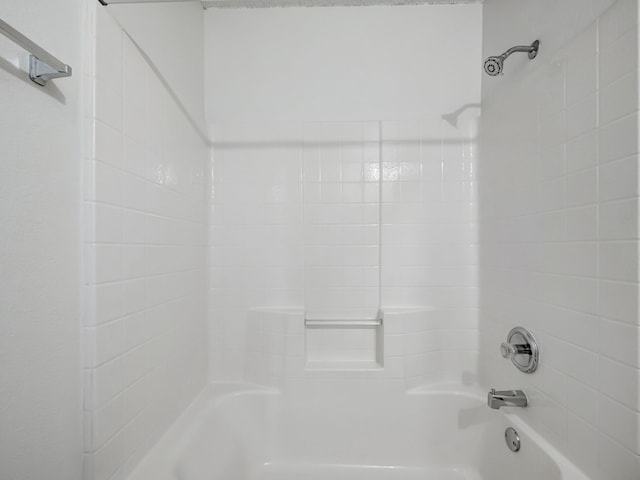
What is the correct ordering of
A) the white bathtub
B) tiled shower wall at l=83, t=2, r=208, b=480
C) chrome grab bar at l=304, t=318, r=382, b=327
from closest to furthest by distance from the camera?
tiled shower wall at l=83, t=2, r=208, b=480
the white bathtub
chrome grab bar at l=304, t=318, r=382, b=327

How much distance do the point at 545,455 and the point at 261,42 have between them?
2.12 metres

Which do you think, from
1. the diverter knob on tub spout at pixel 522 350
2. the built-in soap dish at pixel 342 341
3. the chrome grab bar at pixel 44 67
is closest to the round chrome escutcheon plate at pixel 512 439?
the diverter knob on tub spout at pixel 522 350

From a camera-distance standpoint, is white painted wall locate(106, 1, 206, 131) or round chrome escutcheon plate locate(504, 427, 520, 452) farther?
round chrome escutcheon plate locate(504, 427, 520, 452)

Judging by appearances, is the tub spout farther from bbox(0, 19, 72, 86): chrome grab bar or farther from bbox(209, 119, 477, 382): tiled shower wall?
bbox(0, 19, 72, 86): chrome grab bar

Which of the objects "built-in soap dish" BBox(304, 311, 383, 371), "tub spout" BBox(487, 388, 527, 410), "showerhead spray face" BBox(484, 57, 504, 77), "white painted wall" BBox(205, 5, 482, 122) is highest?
"white painted wall" BBox(205, 5, 482, 122)

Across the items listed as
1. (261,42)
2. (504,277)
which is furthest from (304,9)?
(504,277)

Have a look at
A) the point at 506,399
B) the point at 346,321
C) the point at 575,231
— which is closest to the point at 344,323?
the point at 346,321

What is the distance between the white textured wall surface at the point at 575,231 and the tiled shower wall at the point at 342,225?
0.21 meters

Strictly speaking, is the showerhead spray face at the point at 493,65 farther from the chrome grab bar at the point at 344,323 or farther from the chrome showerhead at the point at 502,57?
the chrome grab bar at the point at 344,323

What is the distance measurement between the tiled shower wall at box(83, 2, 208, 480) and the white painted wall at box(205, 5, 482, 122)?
508mm

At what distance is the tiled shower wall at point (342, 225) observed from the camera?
1665 mm

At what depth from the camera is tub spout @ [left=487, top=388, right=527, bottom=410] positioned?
4.00ft

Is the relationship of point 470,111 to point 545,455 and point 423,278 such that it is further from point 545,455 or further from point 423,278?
point 545,455

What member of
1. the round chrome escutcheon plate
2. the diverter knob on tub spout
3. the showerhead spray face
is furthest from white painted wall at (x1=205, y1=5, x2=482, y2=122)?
the round chrome escutcheon plate
